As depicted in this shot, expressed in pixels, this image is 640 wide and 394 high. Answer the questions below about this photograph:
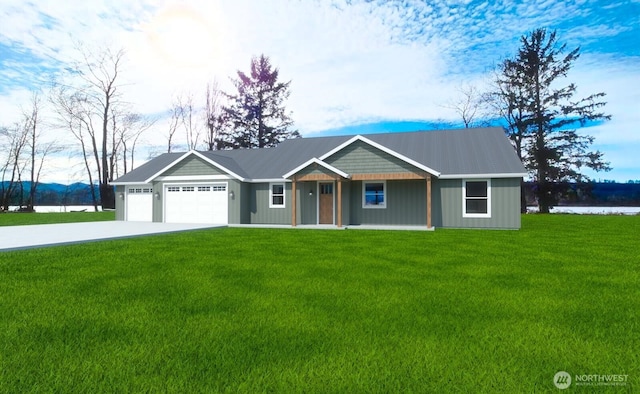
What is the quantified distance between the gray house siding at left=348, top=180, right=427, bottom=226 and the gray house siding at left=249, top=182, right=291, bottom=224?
3.41 metres

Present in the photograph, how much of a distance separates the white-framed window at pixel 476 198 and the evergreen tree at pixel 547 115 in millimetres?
18982

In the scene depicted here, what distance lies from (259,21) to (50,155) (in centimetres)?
3646

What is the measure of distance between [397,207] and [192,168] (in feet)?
37.1

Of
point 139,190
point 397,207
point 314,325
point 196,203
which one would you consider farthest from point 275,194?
point 314,325

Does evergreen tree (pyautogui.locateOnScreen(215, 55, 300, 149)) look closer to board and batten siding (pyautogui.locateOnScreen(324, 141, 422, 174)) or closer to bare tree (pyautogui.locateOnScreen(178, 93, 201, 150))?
bare tree (pyautogui.locateOnScreen(178, 93, 201, 150))

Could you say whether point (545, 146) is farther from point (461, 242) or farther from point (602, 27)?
point (461, 242)

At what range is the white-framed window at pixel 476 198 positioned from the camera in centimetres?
1608

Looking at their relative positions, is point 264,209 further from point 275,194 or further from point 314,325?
point 314,325

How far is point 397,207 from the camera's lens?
57.4ft

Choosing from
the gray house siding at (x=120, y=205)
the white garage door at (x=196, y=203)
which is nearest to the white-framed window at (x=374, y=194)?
the white garage door at (x=196, y=203)

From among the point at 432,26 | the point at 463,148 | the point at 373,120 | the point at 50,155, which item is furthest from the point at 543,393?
the point at 50,155

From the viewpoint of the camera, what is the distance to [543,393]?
8.12ft

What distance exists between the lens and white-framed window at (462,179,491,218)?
633 inches

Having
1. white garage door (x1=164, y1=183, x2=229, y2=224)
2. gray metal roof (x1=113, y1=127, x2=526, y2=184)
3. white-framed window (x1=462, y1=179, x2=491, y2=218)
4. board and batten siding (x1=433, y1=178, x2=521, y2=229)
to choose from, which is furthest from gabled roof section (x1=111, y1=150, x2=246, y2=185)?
white-framed window (x1=462, y1=179, x2=491, y2=218)
